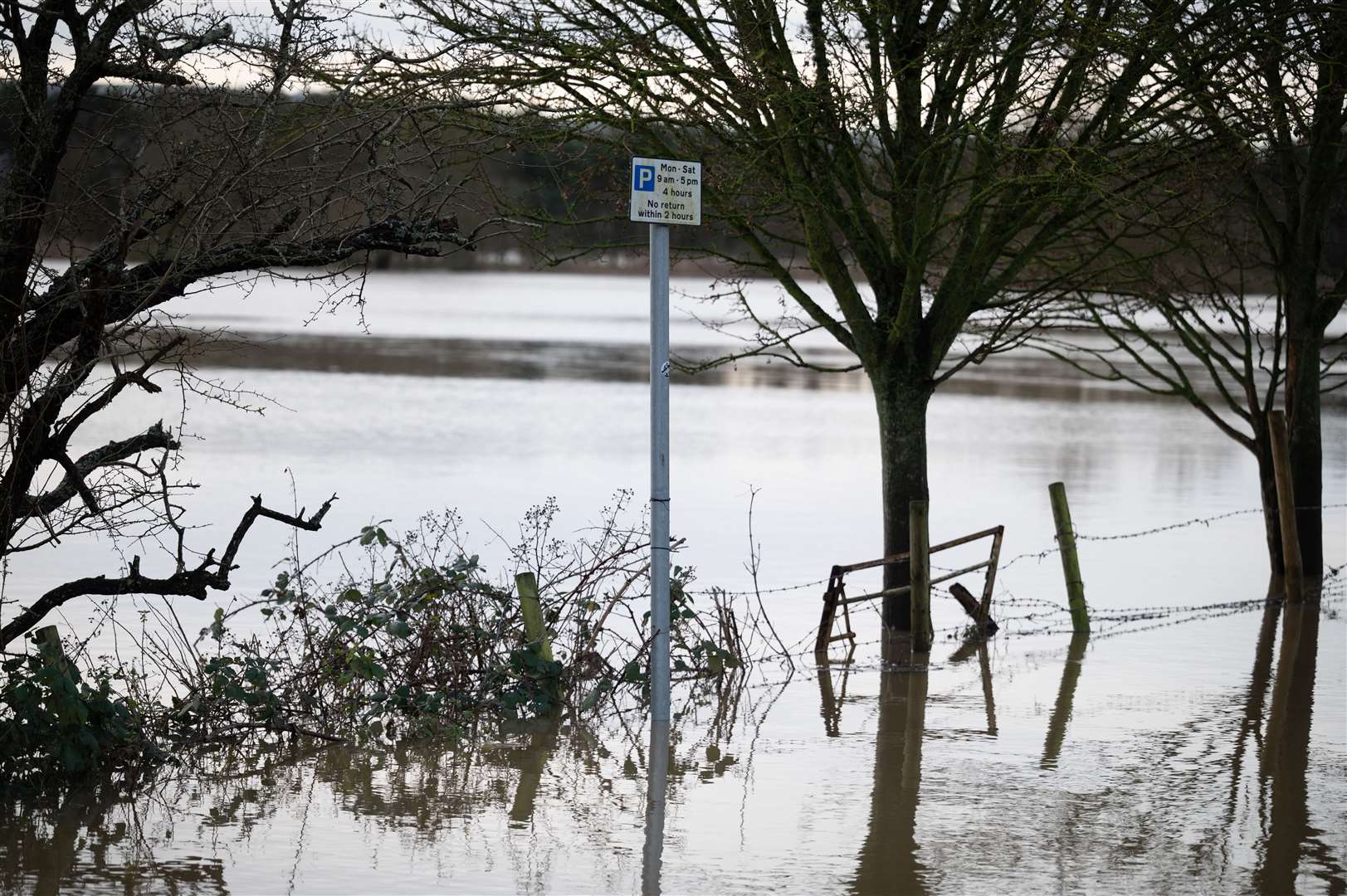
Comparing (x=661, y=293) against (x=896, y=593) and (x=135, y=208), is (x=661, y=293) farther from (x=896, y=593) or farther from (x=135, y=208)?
(x=896, y=593)

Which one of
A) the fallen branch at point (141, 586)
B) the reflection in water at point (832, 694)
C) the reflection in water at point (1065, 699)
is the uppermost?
the fallen branch at point (141, 586)

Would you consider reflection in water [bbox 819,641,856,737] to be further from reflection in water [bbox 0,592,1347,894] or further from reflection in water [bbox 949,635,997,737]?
reflection in water [bbox 949,635,997,737]

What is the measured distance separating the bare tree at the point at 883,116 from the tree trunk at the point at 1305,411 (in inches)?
164

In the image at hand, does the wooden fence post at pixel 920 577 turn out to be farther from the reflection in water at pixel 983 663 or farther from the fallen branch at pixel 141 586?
the fallen branch at pixel 141 586

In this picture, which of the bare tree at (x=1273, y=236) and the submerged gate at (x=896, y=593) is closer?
the submerged gate at (x=896, y=593)

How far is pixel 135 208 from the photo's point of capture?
301 inches

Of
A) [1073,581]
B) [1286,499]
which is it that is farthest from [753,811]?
[1286,499]

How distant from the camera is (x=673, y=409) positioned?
4138cm

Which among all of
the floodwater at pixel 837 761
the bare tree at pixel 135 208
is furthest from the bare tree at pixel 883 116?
the bare tree at pixel 135 208

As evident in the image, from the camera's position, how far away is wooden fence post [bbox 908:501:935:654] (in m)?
12.4

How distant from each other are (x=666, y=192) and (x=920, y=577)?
15.1 ft

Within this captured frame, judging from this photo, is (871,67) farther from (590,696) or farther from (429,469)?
(429,469)

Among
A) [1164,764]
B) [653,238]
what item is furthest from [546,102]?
[1164,764]

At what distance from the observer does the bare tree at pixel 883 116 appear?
12148 mm
